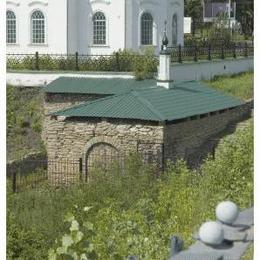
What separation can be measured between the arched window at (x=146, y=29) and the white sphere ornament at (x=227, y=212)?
1058 centimetres

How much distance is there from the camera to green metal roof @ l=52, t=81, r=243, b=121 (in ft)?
30.4

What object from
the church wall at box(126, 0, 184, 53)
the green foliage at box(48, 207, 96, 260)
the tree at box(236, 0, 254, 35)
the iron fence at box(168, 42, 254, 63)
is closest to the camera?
the green foliage at box(48, 207, 96, 260)

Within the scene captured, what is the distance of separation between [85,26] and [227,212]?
10.8 meters

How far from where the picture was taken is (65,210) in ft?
24.0

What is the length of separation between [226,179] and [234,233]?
9.07ft

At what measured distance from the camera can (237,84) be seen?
38.4ft

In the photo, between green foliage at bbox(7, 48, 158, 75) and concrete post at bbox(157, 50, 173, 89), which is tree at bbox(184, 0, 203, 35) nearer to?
green foliage at bbox(7, 48, 158, 75)

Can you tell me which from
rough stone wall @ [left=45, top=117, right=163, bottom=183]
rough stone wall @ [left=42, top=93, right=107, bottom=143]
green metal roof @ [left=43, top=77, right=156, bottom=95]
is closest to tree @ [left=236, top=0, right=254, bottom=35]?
rough stone wall @ [left=45, top=117, right=163, bottom=183]

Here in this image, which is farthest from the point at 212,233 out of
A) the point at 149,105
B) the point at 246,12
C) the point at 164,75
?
the point at 164,75

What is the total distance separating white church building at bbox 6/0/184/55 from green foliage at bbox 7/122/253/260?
596cm

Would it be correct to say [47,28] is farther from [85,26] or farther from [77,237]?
[77,237]

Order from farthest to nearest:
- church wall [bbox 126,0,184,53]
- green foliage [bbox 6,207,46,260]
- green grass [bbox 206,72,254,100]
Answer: church wall [bbox 126,0,184,53], green grass [bbox 206,72,254,100], green foliage [bbox 6,207,46,260]

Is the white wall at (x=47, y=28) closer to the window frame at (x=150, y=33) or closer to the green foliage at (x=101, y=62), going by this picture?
the green foliage at (x=101, y=62)

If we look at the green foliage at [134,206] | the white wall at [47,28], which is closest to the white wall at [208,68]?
the white wall at [47,28]
